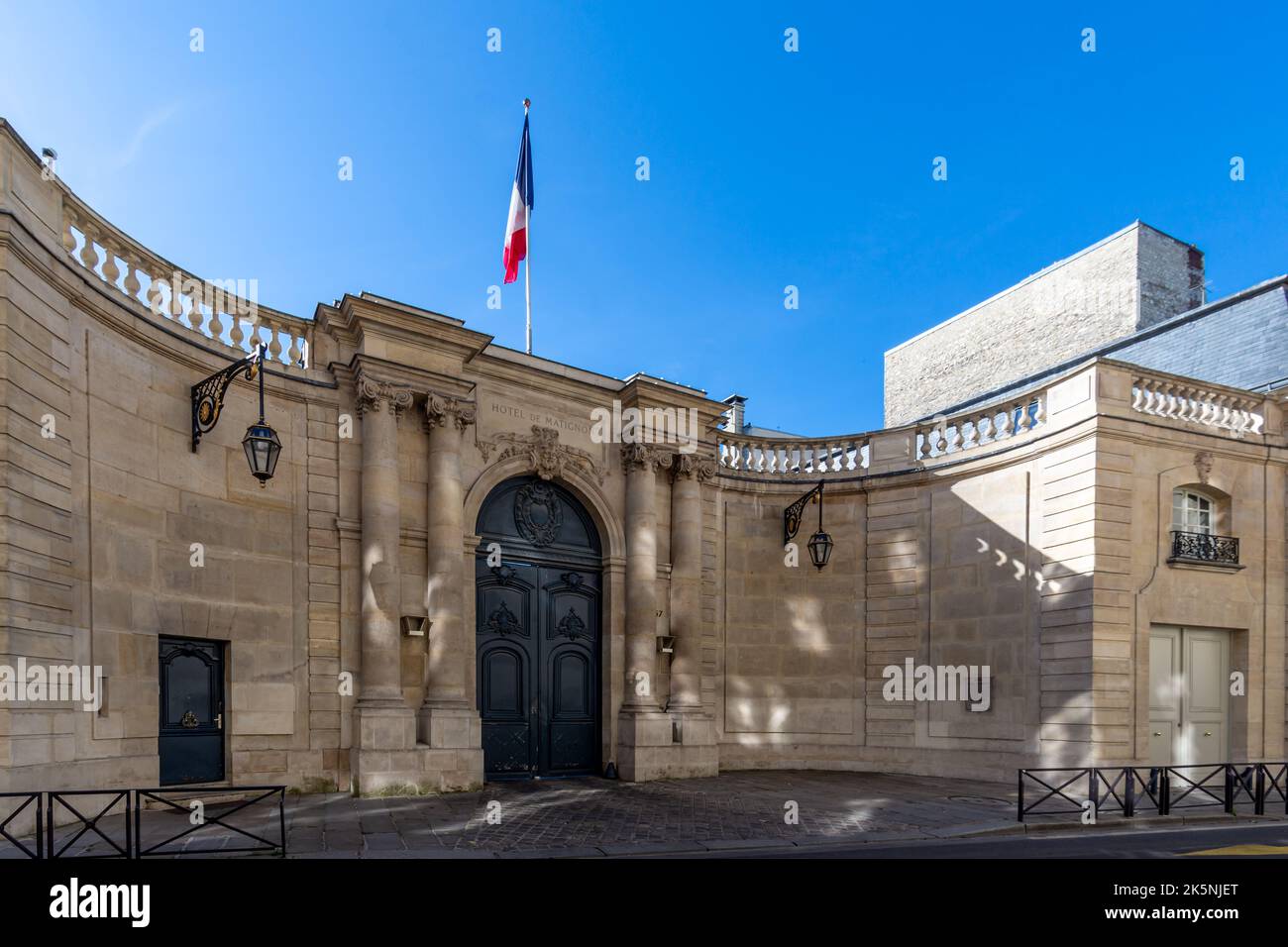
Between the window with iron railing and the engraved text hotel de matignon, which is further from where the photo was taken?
the engraved text hotel de matignon

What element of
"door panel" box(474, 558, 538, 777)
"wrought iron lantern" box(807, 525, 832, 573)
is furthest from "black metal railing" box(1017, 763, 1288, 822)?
"door panel" box(474, 558, 538, 777)

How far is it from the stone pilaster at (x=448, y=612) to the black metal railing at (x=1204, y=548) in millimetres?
10223

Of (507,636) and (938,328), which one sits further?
(938,328)

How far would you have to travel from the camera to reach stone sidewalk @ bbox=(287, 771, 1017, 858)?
295 inches

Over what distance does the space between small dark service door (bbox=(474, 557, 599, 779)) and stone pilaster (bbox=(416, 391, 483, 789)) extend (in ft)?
1.85

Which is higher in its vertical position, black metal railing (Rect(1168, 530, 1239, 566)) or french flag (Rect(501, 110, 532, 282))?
french flag (Rect(501, 110, 532, 282))

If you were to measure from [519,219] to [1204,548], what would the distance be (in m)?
11.8

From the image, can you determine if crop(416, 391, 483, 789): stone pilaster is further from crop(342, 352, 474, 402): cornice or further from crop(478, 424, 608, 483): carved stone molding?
crop(478, 424, 608, 483): carved stone molding

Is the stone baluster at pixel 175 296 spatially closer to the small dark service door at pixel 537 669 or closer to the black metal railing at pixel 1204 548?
the small dark service door at pixel 537 669

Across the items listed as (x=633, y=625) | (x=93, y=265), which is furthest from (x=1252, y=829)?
(x=93, y=265)

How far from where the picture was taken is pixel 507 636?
40.7ft
